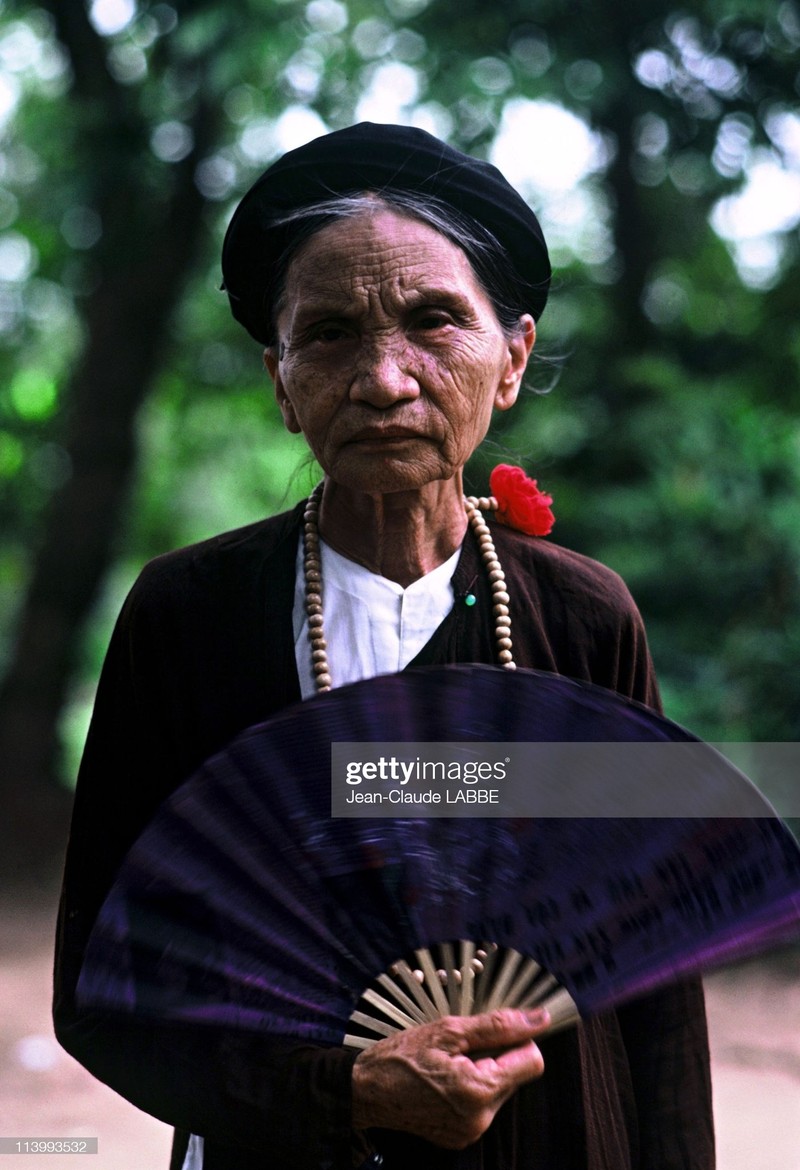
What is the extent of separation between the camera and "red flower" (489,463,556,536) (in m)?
1.58

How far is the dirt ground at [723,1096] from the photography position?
377cm

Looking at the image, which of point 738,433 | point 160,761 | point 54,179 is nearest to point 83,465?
point 54,179

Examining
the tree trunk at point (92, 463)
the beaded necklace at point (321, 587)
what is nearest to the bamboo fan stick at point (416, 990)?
the beaded necklace at point (321, 587)

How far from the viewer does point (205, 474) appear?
33.9 ft

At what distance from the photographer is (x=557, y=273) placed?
158 inches

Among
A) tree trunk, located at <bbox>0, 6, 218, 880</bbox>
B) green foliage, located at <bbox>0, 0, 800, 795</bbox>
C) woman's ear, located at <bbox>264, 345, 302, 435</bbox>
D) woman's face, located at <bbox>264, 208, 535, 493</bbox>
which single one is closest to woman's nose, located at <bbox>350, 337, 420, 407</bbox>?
woman's face, located at <bbox>264, 208, 535, 493</bbox>

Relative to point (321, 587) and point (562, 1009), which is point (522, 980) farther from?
point (321, 587)

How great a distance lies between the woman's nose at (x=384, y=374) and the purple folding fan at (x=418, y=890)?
33cm

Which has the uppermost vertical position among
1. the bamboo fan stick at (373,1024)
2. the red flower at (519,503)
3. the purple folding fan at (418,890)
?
the red flower at (519,503)

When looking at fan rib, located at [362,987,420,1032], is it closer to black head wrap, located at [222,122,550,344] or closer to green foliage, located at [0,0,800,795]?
black head wrap, located at [222,122,550,344]

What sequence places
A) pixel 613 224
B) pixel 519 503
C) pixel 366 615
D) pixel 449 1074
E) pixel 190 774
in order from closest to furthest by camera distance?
pixel 449 1074, pixel 190 774, pixel 366 615, pixel 519 503, pixel 613 224

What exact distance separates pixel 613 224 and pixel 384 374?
549cm

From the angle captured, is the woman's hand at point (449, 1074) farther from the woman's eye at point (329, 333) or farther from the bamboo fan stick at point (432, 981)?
the woman's eye at point (329, 333)

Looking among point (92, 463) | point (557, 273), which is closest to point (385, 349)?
point (557, 273)
